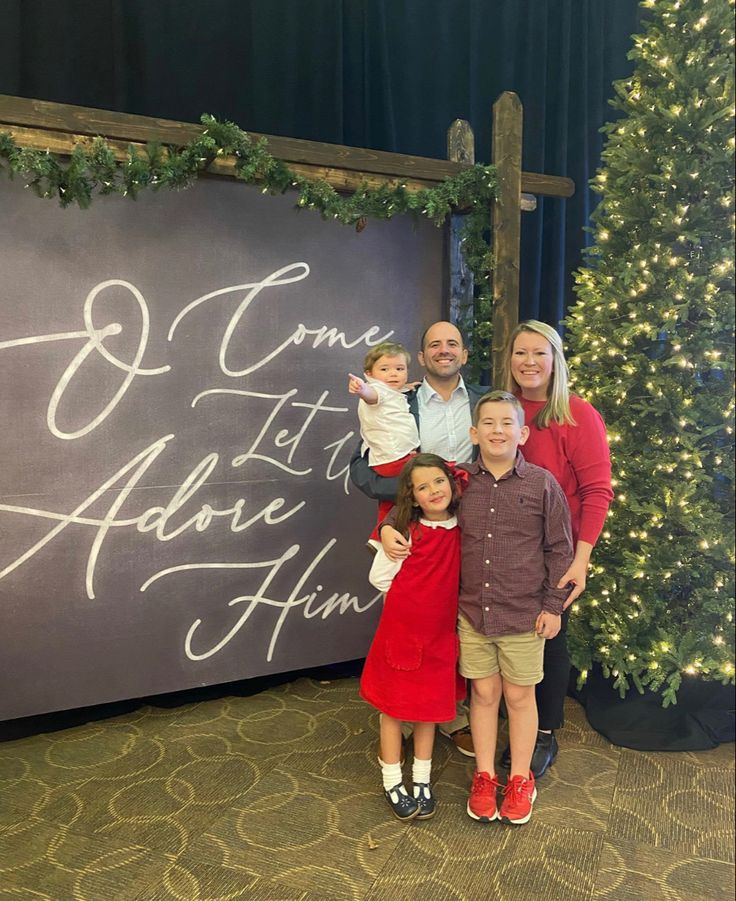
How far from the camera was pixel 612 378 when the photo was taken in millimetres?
2943

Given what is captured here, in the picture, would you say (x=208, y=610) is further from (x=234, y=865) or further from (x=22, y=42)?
(x=22, y=42)

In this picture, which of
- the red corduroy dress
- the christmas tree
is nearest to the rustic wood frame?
the christmas tree

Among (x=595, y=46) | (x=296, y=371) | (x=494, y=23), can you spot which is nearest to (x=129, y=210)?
(x=296, y=371)

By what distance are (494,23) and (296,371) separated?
7.96ft

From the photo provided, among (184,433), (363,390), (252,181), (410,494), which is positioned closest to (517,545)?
(410,494)

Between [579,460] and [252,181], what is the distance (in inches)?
60.2

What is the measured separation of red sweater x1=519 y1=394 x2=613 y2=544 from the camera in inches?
93.6

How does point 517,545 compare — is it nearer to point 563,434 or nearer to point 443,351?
point 563,434

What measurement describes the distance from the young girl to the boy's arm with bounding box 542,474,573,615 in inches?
10.6

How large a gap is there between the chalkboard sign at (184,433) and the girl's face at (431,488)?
0.97m

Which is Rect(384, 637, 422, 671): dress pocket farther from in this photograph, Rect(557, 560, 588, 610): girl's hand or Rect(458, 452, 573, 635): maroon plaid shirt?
Rect(557, 560, 588, 610): girl's hand

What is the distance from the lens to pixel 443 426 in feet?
A: 8.13

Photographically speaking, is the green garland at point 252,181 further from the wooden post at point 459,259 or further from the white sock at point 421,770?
the white sock at point 421,770

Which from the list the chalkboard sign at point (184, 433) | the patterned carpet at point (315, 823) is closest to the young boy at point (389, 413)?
the chalkboard sign at point (184, 433)
